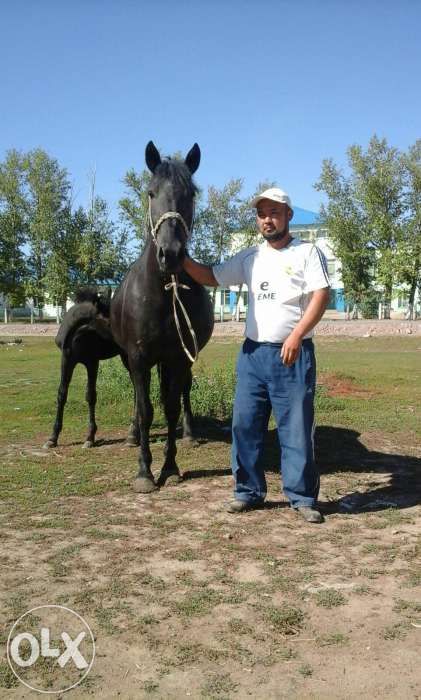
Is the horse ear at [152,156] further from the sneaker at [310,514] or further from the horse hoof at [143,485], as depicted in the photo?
the sneaker at [310,514]

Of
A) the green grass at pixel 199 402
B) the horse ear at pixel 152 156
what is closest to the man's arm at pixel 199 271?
the horse ear at pixel 152 156

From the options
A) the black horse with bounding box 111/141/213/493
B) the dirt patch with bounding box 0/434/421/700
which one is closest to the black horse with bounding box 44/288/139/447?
the black horse with bounding box 111/141/213/493

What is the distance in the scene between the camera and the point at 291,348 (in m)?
4.45

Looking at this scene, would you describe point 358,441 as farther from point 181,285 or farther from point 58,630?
point 58,630

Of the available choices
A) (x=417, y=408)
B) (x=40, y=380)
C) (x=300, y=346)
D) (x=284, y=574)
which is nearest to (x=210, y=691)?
(x=284, y=574)

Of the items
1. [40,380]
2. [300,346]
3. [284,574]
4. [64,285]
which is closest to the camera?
[284,574]

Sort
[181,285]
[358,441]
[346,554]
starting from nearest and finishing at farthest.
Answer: [346,554]
[181,285]
[358,441]

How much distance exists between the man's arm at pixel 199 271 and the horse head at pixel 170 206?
0.66 feet

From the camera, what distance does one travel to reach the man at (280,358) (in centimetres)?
457

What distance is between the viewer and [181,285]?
5203 millimetres

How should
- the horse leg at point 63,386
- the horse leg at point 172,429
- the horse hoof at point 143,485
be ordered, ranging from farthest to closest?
the horse leg at point 63,386 → the horse leg at point 172,429 → the horse hoof at point 143,485

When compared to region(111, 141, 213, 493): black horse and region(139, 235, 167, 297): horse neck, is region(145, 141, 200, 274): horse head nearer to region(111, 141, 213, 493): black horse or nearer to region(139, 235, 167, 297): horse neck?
region(111, 141, 213, 493): black horse

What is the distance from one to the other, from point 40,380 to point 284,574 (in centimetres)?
1146

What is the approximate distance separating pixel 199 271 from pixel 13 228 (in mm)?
52291
